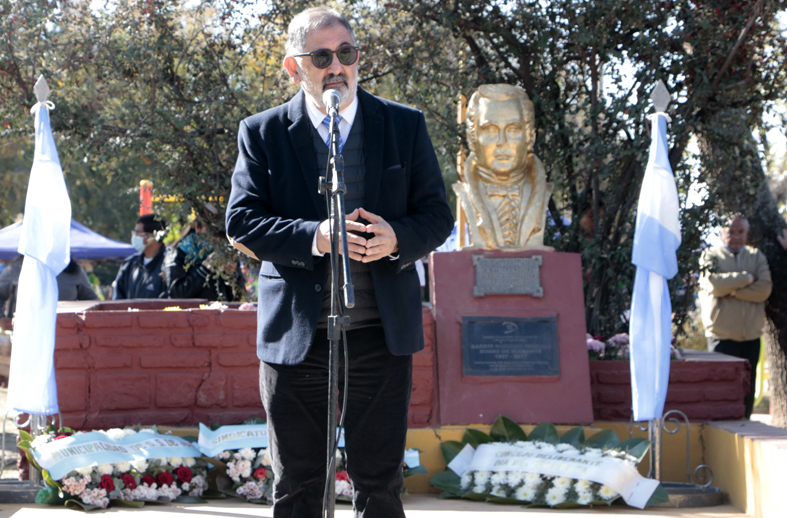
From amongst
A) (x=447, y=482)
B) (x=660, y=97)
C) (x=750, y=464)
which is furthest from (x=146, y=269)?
(x=750, y=464)

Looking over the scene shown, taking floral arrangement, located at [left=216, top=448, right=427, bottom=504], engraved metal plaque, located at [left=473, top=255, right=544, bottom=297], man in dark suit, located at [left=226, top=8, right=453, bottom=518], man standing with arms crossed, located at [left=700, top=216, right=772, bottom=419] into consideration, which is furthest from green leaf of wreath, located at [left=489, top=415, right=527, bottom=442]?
man standing with arms crossed, located at [left=700, top=216, right=772, bottom=419]

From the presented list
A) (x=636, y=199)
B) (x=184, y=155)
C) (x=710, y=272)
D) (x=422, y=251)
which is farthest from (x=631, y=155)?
(x=422, y=251)

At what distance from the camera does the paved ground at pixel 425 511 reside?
386 centimetres

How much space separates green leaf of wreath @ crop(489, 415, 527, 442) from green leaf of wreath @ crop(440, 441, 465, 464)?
0.66ft

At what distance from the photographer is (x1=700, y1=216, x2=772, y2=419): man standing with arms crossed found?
6.41 meters

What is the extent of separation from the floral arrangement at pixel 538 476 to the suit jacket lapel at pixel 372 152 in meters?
2.28

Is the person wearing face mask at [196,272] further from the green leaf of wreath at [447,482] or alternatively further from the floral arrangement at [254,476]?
the green leaf of wreath at [447,482]

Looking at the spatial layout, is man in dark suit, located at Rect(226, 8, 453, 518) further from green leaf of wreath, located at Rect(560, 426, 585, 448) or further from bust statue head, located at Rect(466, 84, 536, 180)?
bust statue head, located at Rect(466, 84, 536, 180)

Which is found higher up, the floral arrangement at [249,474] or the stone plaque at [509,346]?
the stone plaque at [509,346]

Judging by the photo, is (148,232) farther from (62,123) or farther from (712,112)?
(712,112)

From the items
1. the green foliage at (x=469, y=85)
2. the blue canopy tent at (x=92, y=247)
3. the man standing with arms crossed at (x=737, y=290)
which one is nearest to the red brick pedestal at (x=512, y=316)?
the green foliage at (x=469, y=85)

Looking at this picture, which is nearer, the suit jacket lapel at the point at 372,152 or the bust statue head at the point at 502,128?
the suit jacket lapel at the point at 372,152

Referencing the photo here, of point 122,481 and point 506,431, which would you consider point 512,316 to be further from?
point 122,481

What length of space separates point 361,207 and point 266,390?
61 centimetres
